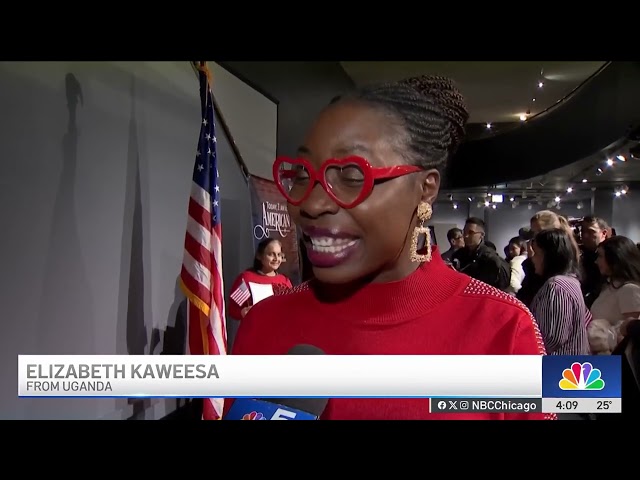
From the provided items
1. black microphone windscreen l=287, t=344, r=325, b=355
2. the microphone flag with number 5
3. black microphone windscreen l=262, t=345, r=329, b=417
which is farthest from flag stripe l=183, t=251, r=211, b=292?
black microphone windscreen l=287, t=344, r=325, b=355

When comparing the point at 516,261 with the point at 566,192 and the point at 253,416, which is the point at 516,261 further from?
the point at 253,416

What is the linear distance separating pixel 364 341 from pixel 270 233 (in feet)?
2.03

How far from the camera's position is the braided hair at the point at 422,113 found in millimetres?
1271

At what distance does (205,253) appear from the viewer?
2.30m

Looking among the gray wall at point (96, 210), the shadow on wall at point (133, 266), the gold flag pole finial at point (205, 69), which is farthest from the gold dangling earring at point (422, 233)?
the shadow on wall at point (133, 266)

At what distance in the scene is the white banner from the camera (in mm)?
1492

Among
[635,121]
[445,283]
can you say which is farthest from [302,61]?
[635,121]

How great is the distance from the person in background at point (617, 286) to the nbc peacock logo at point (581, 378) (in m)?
0.15

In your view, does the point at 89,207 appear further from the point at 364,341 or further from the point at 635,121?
the point at 635,121

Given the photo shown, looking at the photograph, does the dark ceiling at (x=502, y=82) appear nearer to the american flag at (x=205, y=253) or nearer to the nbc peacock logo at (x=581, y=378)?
the nbc peacock logo at (x=581, y=378)

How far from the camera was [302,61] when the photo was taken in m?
1.78

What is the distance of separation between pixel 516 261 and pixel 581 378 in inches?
14.5

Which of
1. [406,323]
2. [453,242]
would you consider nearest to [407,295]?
[406,323]
